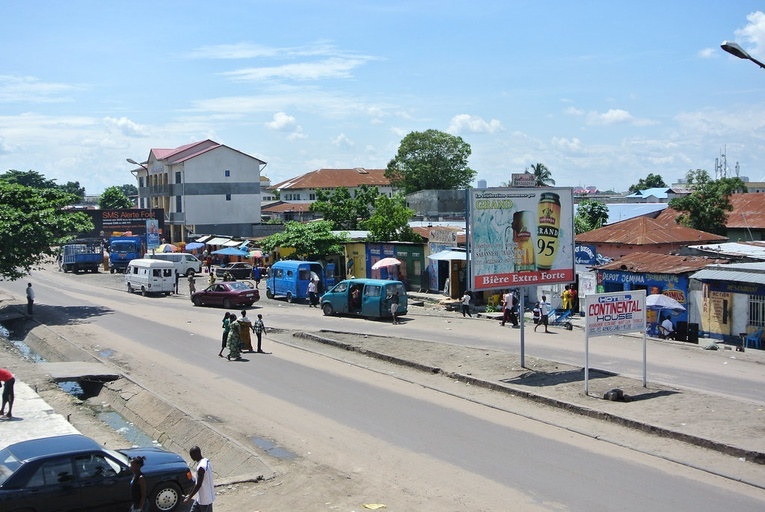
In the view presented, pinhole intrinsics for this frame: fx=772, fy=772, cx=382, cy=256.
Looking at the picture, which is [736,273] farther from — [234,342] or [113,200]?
[113,200]

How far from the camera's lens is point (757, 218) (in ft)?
152

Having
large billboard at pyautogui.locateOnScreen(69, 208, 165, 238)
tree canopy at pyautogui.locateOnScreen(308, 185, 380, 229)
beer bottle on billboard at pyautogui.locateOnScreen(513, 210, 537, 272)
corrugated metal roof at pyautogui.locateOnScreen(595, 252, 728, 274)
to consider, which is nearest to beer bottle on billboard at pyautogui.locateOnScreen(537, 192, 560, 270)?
beer bottle on billboard at pyautogui.locateOnScreen(513, 210, 537, 272)

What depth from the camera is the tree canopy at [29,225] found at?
34.6 meters

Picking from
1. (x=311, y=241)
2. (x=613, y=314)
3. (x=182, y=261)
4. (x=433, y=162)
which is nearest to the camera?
(x=613, y=314)

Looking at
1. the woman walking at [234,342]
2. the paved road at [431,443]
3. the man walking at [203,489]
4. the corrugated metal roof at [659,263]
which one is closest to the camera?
the man walking at [203,489]

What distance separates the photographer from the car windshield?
10359 millimetres

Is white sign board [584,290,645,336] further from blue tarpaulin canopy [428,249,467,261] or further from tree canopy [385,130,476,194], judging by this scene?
tree canopy [385,130,476,194]

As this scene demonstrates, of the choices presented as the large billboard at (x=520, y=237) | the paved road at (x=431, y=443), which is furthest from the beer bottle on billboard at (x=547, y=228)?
the paved road at (x=431, y=443)

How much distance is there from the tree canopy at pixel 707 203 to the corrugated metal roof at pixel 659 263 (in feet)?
42.5

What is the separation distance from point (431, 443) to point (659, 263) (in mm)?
18200

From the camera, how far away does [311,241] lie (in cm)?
4591

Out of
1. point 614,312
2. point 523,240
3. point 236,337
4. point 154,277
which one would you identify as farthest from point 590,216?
point 614,312

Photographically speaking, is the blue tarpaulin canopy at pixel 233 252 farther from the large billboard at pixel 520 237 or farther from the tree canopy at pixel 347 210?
the large billboard at pixel 520 237

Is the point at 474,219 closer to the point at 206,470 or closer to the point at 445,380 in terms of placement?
the point at 445,380
